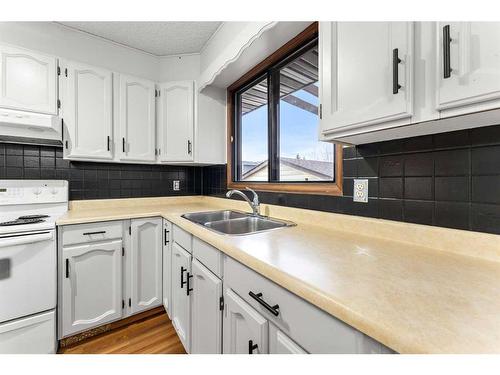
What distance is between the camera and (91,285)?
5.38 feet

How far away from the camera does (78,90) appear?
185 cm

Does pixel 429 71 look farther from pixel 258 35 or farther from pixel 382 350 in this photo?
pixel 258 35

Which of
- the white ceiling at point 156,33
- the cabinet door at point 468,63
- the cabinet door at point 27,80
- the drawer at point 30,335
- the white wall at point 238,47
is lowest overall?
the drawer at point 30,335

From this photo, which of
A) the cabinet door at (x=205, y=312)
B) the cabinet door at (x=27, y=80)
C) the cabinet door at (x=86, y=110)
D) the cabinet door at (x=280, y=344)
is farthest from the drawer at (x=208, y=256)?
the cabinet door at (x=27, y=80)

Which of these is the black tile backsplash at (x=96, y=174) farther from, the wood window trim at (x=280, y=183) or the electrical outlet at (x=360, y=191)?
the electrical outlet at (x=360, y=191)

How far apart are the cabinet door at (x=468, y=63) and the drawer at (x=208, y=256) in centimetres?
99

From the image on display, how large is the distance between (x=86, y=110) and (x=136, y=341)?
1.84 m

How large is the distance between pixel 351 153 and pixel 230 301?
0.95 m

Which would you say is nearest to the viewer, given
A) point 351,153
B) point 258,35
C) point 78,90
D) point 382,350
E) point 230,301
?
point 382,350

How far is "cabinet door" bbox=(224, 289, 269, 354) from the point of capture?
0.77m

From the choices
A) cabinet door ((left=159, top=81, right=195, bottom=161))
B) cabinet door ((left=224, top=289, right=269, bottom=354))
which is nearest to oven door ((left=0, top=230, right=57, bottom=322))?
cabinet door ((left=159, top=81, right=195, bottom=161))

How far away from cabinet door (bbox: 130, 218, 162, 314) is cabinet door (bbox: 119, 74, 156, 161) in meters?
0.69

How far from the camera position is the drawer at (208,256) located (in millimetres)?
1053
